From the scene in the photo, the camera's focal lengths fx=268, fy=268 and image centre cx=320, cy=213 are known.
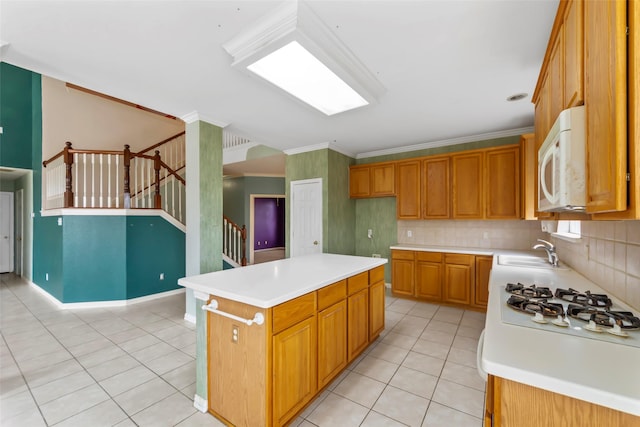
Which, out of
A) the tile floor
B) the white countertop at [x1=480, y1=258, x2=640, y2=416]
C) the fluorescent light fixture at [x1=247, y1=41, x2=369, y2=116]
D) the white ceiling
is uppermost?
the white ceiling

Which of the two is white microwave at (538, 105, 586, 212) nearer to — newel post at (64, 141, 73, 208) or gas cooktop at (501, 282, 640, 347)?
gas cooktop at (501, 282, 640, 347)

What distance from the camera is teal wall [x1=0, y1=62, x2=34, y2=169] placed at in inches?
205

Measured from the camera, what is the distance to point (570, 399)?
2.69 feet

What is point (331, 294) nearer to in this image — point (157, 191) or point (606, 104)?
point (606, 104)

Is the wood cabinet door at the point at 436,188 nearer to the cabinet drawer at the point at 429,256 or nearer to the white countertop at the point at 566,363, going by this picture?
the cabinet drawer at the point at 429,256

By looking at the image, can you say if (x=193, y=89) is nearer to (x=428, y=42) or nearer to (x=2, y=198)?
(x=428, y=42)

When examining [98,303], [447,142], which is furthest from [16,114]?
[447,142]

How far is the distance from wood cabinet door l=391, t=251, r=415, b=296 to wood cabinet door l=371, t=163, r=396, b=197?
3.91 ft

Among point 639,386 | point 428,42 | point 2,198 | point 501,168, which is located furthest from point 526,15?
point 2,198

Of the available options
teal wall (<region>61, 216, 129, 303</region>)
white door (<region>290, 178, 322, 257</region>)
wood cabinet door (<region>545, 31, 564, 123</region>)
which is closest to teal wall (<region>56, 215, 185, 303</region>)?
teal wall (<region>61, 216, 129, 303</region>)

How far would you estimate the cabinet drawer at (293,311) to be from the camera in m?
1.59

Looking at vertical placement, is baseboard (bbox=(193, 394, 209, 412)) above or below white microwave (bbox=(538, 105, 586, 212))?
below

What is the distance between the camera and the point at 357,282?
2.48 metres

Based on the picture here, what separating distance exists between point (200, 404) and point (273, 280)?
1.02 metres
